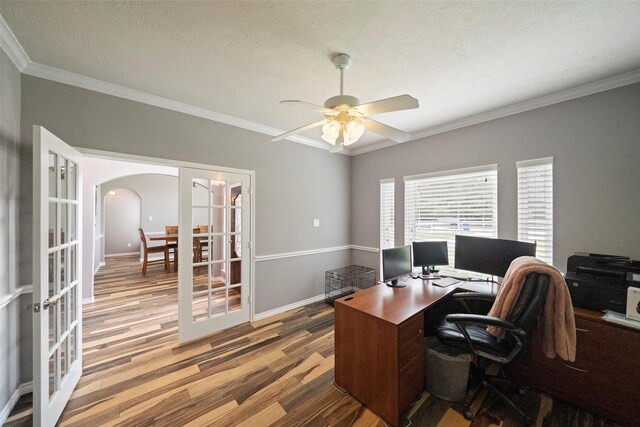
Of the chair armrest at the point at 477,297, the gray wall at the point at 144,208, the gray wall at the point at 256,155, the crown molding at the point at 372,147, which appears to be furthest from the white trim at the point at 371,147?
the gray wall at the point at 144,208

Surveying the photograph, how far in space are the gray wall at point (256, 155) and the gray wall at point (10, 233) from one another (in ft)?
0.61

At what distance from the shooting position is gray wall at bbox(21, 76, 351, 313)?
1962 millimetres

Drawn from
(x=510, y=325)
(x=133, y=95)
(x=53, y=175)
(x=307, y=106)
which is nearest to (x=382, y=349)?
(x=510, y=325)

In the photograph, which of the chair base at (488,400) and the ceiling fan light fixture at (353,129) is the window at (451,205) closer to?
the chair base at (488,400)

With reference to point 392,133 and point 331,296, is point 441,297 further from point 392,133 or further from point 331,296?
point 331,296

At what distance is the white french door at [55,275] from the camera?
1.36 metres

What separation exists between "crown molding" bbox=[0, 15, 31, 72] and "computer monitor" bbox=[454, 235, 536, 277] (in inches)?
158

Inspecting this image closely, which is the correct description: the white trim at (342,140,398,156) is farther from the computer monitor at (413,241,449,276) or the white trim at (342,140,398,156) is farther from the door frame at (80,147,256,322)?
the door frame at (80,147,256,322)

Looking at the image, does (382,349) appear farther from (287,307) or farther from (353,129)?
(287,307)

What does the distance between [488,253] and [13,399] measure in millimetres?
4145

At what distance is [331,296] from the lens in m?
3.71

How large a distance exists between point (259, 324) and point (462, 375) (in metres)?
2.25

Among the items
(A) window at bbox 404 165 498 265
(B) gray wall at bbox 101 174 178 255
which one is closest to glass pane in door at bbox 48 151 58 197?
(A) window at bbox 404 165 498 265

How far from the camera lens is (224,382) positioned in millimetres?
1948
